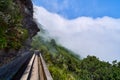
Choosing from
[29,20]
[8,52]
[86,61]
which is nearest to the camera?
[8,52]

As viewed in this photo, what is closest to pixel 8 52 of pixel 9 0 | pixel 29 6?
pixel 9 0

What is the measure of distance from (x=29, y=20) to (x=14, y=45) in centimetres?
865

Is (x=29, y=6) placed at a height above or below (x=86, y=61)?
below

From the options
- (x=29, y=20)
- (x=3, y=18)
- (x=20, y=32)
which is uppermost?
(x=29, y=20)

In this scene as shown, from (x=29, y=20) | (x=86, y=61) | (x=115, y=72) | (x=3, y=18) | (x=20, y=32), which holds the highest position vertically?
(x=86, y=61)

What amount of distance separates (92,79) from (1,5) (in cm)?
13471

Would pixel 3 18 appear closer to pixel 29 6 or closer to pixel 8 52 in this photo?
pixel 8 52

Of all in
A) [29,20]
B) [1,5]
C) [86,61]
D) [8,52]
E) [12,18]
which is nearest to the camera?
[1,5]

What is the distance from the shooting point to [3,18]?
11.6 m

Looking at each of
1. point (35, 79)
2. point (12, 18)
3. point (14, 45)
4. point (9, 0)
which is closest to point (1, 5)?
point (9, 0)

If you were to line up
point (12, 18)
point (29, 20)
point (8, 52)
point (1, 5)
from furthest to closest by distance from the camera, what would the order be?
point (29, 20) → point (8, 52) → point (12, 18) → point (1, 5)

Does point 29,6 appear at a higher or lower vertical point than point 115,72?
lower

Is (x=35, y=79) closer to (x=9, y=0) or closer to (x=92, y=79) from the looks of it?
(x=9, y=0)

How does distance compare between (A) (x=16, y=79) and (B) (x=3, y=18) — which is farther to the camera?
(B) (x=3, y=18)
